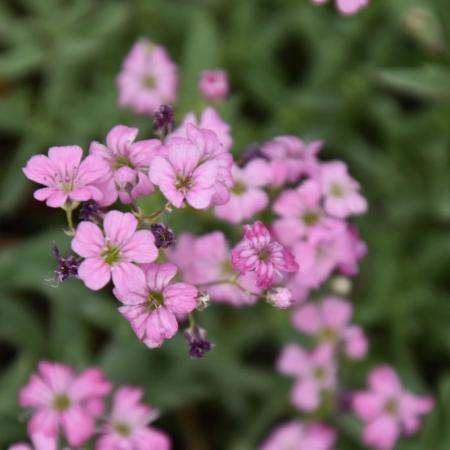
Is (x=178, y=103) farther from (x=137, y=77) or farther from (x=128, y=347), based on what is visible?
(x=128, y=347)

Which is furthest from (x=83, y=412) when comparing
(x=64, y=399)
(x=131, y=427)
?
(x=131, y=427)

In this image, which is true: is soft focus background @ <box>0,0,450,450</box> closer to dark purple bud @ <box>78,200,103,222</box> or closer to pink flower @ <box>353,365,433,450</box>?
pink flower @ <box>353,365,433,450</box>

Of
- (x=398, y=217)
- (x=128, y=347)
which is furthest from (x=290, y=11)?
(x=128, y=347)

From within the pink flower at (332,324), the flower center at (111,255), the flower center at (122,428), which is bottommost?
the flower center at (122,428)

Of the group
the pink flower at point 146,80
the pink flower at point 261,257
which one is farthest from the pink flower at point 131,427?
the pink flower at point 146,80

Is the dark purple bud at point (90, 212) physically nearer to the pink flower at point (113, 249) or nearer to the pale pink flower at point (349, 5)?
the pink flower at point (113, 249)

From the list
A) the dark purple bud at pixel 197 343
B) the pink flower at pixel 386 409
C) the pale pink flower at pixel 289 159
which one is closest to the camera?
the dark purple bud at pixel 197 343

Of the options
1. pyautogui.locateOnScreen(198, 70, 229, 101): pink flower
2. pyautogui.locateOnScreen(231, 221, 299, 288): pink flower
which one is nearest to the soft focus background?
pyautogui.locateOnScreen(198, 70, 229, 101): pink flower
